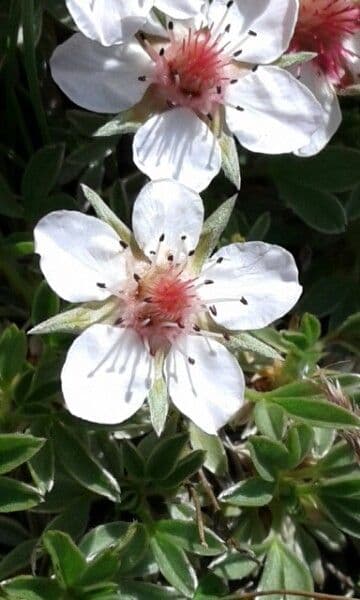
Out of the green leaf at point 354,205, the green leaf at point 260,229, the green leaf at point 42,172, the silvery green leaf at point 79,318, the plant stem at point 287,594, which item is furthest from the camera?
the green leaf at point 354,205

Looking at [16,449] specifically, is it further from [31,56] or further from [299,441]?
[31,56]

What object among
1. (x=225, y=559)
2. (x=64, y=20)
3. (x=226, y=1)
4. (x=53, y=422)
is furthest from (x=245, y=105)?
(x=225, y=559)

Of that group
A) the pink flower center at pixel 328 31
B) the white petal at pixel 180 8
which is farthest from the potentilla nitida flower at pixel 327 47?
the white petal at pixel 180 8

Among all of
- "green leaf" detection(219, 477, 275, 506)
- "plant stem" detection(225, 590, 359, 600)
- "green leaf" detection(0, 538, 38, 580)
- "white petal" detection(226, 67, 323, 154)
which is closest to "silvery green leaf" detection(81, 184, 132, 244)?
"white petal" detection(226, 67, 323, 154)

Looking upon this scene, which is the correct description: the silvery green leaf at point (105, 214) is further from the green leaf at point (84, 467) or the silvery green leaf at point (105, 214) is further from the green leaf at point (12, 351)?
the green leaf at point (84, 467)

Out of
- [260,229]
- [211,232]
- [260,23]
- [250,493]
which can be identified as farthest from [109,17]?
[250,493]

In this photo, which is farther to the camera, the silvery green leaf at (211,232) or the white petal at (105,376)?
the silvery green leaf at (211,232)
